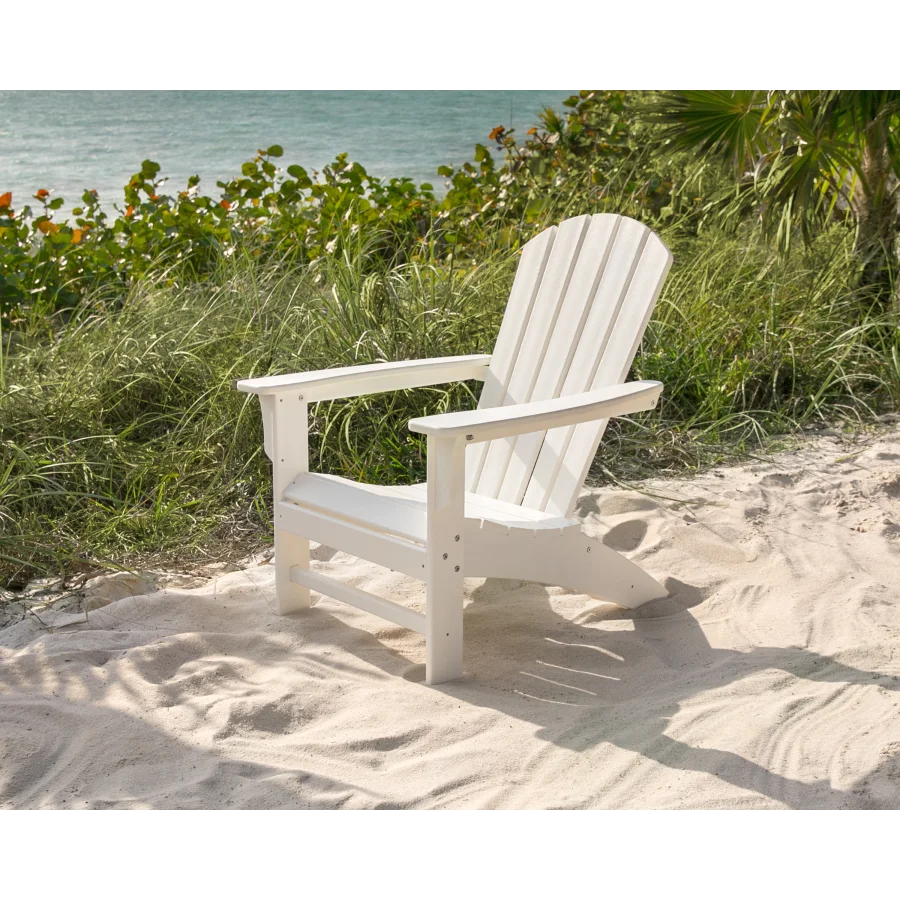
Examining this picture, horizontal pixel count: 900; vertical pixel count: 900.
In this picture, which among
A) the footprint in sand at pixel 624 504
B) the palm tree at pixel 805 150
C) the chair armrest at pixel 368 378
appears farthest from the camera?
the palm tree at pixel 805 150

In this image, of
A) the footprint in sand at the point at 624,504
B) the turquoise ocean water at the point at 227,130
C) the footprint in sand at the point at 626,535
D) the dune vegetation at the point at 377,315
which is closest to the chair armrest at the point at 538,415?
the footprint in sand at the point at 626,535

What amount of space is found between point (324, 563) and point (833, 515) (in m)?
1.73

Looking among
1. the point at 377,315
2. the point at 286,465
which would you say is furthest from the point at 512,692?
the point at 377,315

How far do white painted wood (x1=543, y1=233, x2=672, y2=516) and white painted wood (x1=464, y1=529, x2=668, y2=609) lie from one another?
17 cm

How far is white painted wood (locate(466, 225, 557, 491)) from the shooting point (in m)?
3.17

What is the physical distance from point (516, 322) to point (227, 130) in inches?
711

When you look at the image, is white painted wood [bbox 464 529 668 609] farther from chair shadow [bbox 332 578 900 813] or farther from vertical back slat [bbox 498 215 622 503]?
vertical back slat [bbox 498 215 622 503]

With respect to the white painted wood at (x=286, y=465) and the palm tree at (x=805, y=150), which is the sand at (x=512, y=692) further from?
the palm tree at (x=805, y=150)

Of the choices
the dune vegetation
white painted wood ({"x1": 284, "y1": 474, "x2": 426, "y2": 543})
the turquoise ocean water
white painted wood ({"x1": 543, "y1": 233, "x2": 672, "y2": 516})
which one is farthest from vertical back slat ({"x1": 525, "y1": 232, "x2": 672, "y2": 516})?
the turquoise ocean water

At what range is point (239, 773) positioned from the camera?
202 cm

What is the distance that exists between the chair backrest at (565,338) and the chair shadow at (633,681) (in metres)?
0.35

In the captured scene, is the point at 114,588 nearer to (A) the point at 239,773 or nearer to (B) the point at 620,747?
(A) the point at 239,773

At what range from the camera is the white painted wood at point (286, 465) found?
9.28 ft

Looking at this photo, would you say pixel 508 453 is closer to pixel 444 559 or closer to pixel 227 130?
pixel 444 559
